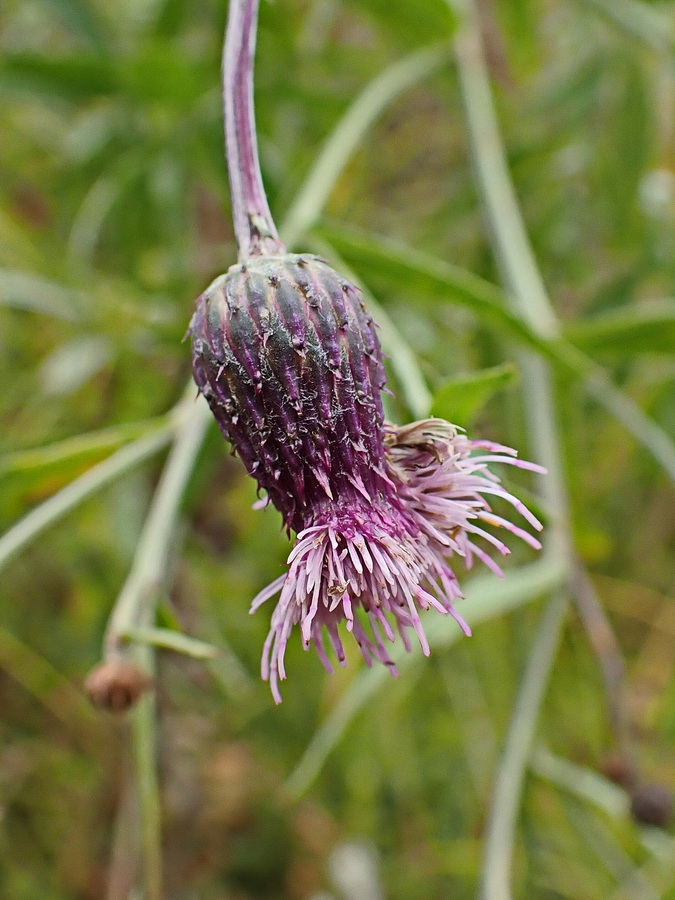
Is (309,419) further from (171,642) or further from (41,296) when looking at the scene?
(41,296)

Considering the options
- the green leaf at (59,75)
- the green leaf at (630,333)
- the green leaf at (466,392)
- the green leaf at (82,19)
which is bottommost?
the green leaf at (466,392)

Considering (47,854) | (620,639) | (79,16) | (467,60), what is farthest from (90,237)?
(620,639)

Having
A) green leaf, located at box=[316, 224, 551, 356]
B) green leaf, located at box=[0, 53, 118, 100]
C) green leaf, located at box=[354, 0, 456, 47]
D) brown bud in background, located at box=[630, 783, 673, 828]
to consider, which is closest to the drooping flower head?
green leaf, located at box=[316, 224, 551, 356]

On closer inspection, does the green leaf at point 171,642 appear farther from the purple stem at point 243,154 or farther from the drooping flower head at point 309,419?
the purple stem at point 243,154

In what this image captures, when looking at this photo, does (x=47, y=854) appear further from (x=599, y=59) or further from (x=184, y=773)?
(x=599, y=59)

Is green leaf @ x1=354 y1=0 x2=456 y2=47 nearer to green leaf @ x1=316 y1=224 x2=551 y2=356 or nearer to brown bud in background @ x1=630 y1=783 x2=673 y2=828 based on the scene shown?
A: green leaf @ x1=316 y1=224 x2=551 y2=356

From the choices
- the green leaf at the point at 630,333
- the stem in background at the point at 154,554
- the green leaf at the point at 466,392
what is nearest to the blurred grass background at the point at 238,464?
the green leaf at the point at 630,333
